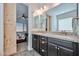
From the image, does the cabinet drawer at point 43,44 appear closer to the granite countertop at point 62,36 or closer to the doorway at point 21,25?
the granite countertop at point 62,36

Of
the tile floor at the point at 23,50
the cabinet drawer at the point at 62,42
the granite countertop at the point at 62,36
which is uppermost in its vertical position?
the granite countertop at the point at 62,36

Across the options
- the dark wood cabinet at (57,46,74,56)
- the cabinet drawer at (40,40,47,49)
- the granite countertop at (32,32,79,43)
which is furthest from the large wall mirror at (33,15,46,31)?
the dark wood cabinet at (57,46,74,56)

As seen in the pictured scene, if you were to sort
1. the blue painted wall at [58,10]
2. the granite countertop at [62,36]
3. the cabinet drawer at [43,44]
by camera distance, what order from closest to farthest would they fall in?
1. the granite countertop at [62,36]
2. the blue painted wall at [58,10]
3. the cabinet drawer at [43,44]

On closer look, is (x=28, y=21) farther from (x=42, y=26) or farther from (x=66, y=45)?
(x=66, y=45)

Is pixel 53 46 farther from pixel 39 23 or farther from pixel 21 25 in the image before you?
pixel 21 25

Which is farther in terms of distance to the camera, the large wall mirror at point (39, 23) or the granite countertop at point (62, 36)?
the large wall mirror at point (39, 23)

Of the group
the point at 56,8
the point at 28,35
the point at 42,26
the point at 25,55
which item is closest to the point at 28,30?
the point at 28,35

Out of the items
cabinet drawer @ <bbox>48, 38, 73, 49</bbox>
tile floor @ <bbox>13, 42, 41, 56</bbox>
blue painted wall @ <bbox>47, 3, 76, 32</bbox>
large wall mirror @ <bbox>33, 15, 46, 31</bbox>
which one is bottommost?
tile floor @ <bbox>13, 42, 41, 56</bbox>

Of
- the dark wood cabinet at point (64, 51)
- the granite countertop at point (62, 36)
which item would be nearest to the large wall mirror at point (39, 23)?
the granite countertop at point (62, 36)

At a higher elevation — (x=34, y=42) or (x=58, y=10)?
(x=58, y=10)

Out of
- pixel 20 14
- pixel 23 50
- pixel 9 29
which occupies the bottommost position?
pixel 23 50

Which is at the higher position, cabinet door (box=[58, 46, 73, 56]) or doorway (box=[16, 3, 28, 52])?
doorway (box=[16, 3, 28, 52])

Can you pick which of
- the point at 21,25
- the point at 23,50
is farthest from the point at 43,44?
the point at 21,25

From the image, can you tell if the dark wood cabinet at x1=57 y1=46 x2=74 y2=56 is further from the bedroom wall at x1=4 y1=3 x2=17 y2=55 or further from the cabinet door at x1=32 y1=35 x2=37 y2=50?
the bedroom wall at x1=4 y1=3 x2=17 y2=55
